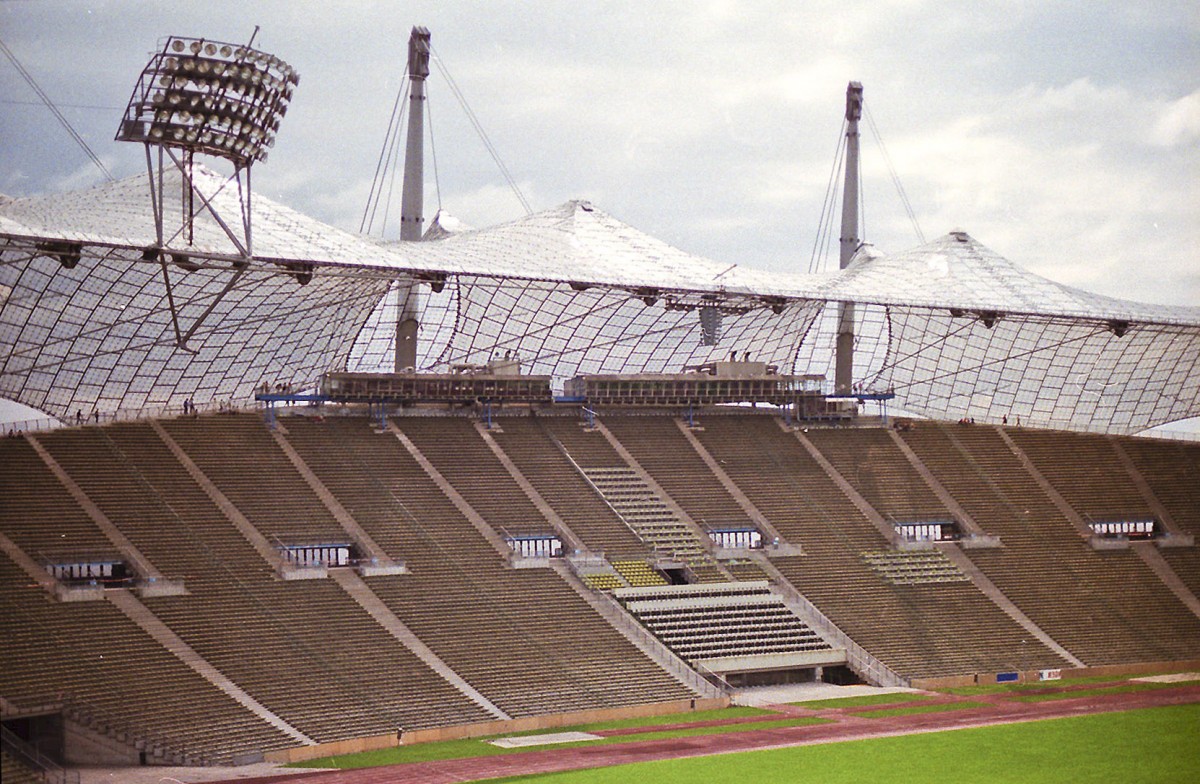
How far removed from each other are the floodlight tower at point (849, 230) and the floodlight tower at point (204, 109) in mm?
38730

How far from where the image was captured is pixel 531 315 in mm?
69125

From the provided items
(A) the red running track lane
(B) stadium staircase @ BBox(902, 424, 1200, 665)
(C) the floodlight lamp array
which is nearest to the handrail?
(A) the red running track lane

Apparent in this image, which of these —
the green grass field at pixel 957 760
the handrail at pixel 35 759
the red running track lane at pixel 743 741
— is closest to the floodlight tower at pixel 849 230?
the red running track lane at pixel 743 741

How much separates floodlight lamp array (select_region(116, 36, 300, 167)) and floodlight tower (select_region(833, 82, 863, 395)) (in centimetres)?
3883

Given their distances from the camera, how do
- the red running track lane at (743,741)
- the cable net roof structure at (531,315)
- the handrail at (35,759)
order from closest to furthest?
the handrail at (35,759) → the red running track lane at (743,741) → the cable net roof structure at (531,315)

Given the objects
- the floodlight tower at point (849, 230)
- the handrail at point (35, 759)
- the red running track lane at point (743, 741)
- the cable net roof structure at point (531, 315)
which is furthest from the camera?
the floodlight tower at point (849, 230)

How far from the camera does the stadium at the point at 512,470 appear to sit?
45.5 meters

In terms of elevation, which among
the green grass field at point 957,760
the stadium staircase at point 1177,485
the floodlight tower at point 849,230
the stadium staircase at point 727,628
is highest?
the floodlight tower at point 849,230

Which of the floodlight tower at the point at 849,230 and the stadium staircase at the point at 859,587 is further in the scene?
the floodlight tower at the point at 849,230

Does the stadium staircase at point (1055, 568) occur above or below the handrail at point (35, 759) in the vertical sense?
above

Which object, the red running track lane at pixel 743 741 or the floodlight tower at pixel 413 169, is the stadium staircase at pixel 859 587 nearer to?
the red running track lane at pixel 743 741

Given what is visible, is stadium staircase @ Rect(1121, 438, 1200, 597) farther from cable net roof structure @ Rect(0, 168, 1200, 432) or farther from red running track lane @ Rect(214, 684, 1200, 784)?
red running track lane @ Rect(214, 684, 1200, 784)

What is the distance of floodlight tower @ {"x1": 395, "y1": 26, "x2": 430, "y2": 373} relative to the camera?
67625 mm

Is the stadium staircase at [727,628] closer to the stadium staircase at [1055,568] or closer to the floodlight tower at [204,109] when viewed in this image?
the stadium staircase at [1055,568]
